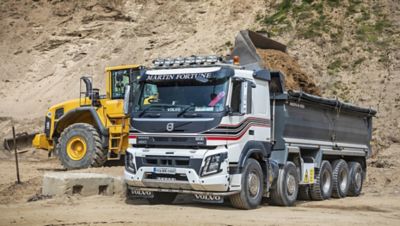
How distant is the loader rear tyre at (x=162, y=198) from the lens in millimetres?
12547

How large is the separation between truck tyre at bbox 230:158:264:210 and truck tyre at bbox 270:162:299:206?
60 cm

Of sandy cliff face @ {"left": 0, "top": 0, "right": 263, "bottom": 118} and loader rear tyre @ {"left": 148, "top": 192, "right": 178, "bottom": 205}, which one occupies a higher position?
sandy cliff face @ {"left": 0, "top": 0, "right": 263, "bottom": 118}

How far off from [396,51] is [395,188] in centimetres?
1052

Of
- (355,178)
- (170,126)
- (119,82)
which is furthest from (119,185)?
(355,178)

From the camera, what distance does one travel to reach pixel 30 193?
46.4ft

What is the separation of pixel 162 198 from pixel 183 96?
2376 mm

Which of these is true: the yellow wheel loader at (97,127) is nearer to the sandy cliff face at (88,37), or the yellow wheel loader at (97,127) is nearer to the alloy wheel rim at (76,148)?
the alloy wheel rim at (76,148)

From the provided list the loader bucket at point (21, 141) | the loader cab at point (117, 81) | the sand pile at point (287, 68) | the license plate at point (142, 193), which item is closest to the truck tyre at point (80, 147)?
the loader cab at point (117, 81)

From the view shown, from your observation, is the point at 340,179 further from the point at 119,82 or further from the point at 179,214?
the point at 119,82

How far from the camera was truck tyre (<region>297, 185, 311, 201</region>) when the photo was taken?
14.3 m

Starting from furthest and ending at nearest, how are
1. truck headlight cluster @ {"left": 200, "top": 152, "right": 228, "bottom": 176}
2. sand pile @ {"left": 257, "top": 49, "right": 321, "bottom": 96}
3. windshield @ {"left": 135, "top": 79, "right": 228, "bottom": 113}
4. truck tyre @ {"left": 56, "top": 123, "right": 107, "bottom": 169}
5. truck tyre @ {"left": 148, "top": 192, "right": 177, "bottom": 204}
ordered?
truck tyre @ {"left": 56, "top": 123, "right": 107, "bottom": 169}, sand pile @ {"left": 257, "top": 49, "right": 321, "bottom": 96}, truck tyre @ {"left": 148, "top": 192, "right": 177, "bottom": 204}, windshield @ {"left": 135, "top": 79, "right": 228, "bottom": 113}, truck headlight cluster @ {"left": 200, "top": 152, "right": 228, "bottom": 176}

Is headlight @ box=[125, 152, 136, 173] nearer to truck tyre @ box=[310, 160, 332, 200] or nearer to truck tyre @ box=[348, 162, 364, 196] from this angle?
truck tyre @ box=[310, 160, 332, 200]

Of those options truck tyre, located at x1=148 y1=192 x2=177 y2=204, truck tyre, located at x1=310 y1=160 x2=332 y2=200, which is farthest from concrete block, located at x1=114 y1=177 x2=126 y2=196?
truck tyre, located at x1=310 y1=160 x2=332 y2=200

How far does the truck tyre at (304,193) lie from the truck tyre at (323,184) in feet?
0.31
